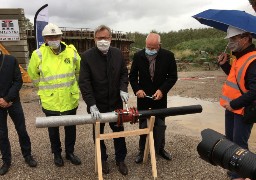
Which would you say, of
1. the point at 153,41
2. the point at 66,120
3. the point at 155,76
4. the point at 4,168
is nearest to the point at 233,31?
the point at 153,41

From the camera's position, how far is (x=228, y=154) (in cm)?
203

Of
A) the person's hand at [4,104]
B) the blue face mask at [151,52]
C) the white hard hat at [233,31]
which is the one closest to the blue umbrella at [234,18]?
the white hard hat at [233,31]

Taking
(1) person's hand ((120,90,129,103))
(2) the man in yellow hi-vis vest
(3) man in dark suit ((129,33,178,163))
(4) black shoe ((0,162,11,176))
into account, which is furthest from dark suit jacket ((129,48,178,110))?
(4) black shoe ((0,162,11,176))

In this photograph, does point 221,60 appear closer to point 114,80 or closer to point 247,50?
point 247,50

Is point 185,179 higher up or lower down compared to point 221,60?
lower down

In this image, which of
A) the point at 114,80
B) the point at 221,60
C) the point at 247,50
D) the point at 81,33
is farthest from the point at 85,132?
the point at 81,33

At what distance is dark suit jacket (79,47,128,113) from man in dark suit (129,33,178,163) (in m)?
0.48

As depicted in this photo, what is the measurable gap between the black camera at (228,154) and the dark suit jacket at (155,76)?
8.10ft

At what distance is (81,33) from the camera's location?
80.4 ft

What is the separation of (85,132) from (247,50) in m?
3.89

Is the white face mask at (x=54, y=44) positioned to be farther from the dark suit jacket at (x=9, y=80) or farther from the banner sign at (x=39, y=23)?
the banner sign at (x=39, y=23)

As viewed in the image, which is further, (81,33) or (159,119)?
(81,33)

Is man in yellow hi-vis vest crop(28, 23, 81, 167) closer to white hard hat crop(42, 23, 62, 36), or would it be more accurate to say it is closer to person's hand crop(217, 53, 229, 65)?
white hard hat crop(42, 23, 62, 36)

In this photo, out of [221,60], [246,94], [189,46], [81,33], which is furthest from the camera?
[189,46]
